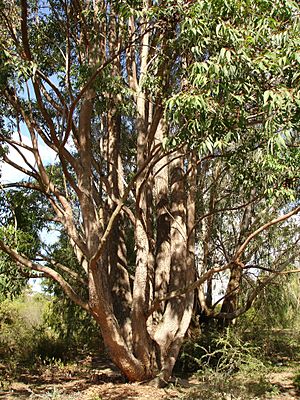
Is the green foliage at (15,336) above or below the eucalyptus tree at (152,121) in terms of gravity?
below

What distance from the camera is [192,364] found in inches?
395

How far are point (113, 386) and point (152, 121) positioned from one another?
4.43 metres

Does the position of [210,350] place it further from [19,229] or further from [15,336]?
[15,336]

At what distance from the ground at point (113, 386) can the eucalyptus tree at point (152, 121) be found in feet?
1.53

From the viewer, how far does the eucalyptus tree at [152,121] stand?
4.83 m

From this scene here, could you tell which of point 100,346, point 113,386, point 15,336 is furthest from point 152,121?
point 100,346

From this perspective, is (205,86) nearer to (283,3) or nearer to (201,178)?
(283,3)

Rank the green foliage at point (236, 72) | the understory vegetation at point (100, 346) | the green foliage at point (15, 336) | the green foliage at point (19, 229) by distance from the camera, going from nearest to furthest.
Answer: the green foliage at point (236, 72) < the green foliage at point (19, 229) < the understory vegetation at point (100, 346) < the green foliage at point (15, 336)

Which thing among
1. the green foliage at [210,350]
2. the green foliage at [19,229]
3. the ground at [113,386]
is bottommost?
the ground at [113,386]

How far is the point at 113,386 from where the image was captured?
788 cm

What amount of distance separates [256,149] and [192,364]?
17.6 ft

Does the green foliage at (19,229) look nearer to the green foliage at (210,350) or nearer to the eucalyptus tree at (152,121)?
the eucalyptus tree at (152,121)

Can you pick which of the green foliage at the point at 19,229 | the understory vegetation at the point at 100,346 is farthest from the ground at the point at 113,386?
the green foliage at the point at 19,229

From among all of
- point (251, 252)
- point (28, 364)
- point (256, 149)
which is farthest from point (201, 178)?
point (28, 364)
